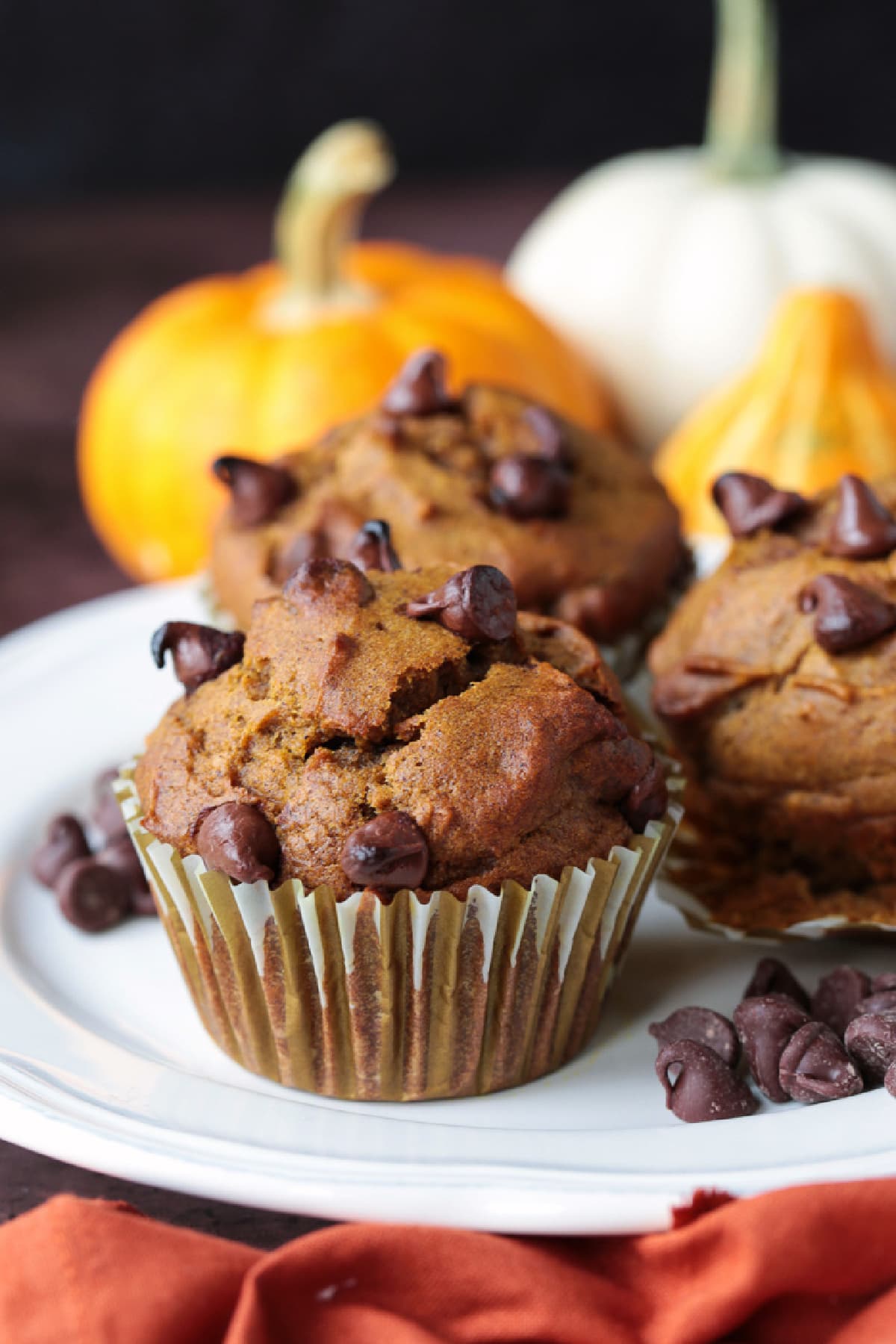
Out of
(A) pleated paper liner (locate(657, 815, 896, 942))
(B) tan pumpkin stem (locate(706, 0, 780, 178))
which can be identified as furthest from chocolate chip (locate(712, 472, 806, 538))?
(B) tan pumpkin stem (locate(706, 0, 780, 178))

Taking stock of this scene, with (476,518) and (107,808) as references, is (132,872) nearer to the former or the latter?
(107,808)

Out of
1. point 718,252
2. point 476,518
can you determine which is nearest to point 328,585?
point 476,518

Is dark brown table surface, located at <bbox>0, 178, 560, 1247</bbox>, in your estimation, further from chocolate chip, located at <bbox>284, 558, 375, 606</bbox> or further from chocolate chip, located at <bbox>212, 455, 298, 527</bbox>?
chocolate chip, located at <bbox>284, 558, 375, 606</bbox>

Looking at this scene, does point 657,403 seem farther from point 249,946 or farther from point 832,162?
point 249,946


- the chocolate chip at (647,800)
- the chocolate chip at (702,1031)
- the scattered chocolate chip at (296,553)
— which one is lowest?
the chocolate chip at (702,1031)

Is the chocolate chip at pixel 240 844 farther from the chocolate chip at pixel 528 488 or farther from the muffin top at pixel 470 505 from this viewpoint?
the chocolate chip at pixel 528 488

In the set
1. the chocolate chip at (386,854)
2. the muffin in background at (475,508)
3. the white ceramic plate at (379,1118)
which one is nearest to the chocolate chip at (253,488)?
the muffin in background at (475,508)

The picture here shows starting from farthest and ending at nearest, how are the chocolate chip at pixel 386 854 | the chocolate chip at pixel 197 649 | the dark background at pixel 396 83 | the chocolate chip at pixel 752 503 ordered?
the dark background at pixel 396 83, the chocolate chip at pixel 752 503, the chocolate chip at pixel 197 649, the chocolate chip at pixel 386 854

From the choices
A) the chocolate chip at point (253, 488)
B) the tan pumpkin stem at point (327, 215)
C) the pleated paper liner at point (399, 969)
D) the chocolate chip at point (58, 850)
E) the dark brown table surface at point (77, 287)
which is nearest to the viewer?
the pleated paper liner at point (399, 969)
